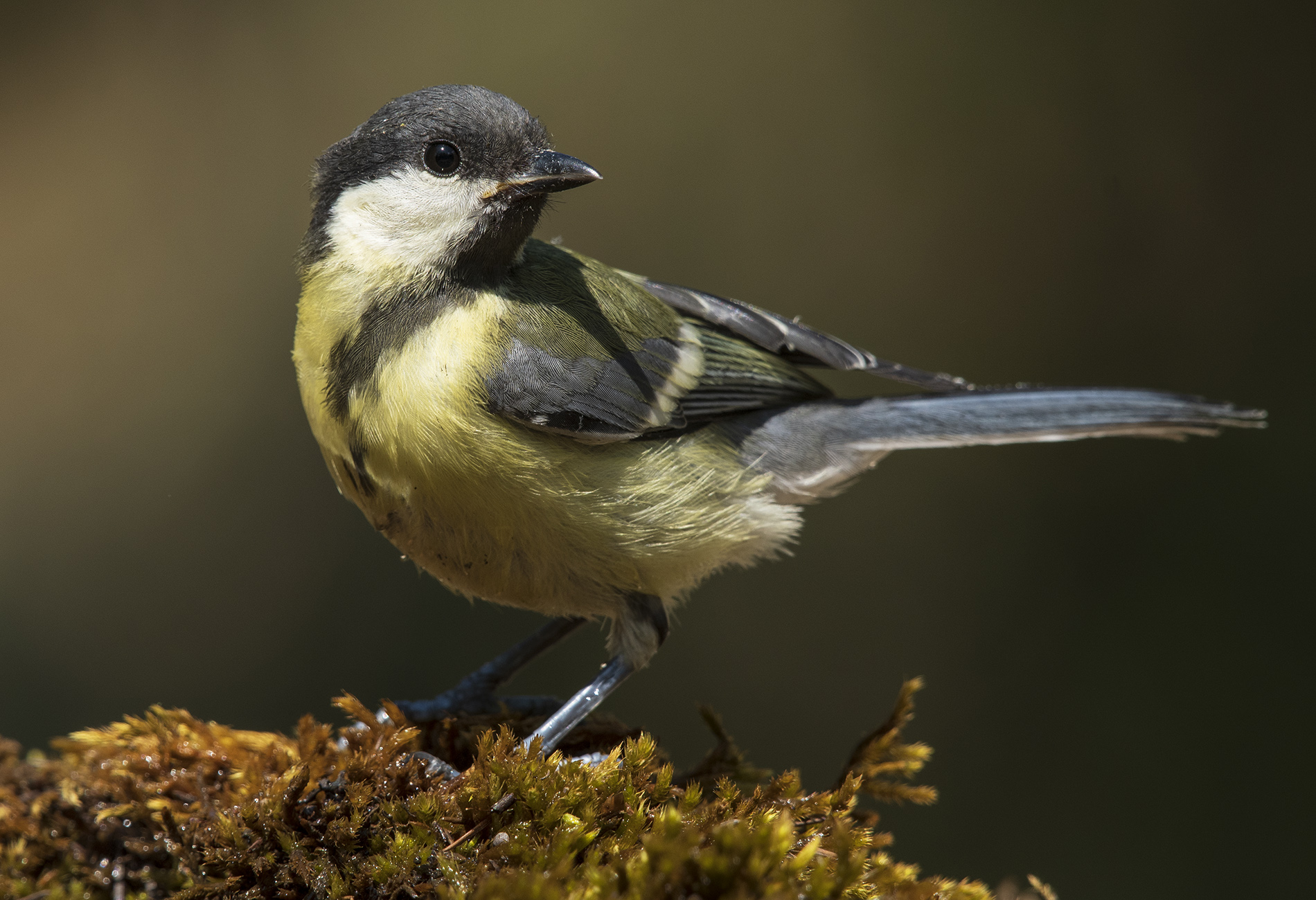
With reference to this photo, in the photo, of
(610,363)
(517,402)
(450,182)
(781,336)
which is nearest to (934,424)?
(781,336)

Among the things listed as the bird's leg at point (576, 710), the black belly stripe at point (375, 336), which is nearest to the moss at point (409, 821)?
the bird's leg at point (576, 710)

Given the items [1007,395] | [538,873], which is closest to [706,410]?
[1007,395]

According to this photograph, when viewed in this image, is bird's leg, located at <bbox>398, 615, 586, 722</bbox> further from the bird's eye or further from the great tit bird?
the bird's eye

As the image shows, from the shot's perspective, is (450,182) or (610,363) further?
(610,363)

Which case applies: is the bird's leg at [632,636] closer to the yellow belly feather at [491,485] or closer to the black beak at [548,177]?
the yellow belly feather at [491,485]

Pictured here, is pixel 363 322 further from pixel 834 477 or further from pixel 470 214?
pixel 834 477

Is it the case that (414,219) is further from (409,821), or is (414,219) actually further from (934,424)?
(934,424)

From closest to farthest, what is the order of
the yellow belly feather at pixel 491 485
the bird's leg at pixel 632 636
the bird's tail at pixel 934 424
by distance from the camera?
the yellow belly feather at pixel 491 485 < the bird's leg at pixel 632 636 < the bird's tail at pixel 934 424
